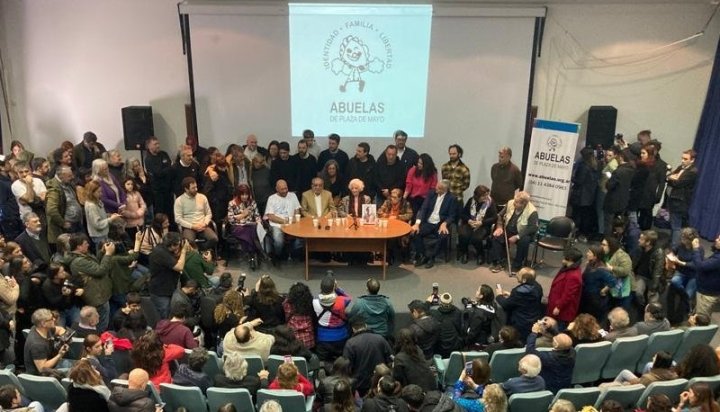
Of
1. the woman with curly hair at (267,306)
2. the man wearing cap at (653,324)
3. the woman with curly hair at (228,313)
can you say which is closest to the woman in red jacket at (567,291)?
the man wearing cap at (653,324)

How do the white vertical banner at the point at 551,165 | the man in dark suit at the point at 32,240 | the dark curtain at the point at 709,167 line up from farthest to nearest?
the dark curtain at the point at 709,167 → the white vertical banner at the point at 551,165 → the man in dark suit at the point at 32,240

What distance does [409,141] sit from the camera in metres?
9.45

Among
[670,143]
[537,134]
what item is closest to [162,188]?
[537,134]

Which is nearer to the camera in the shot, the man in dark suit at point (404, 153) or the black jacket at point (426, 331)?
the black jacket at point (426, 331)

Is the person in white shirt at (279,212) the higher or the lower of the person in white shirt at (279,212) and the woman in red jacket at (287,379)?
→ the higher

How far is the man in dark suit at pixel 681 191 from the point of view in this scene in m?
7.70

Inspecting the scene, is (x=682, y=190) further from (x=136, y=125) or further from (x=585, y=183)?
(x=136, y=125)

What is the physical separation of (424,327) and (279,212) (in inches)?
126

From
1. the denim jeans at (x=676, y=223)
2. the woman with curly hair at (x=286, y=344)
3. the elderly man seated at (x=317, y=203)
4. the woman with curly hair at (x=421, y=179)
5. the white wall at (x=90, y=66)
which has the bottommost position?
the woman with curly hair at (x=286, y=344)

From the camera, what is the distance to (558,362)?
477cm

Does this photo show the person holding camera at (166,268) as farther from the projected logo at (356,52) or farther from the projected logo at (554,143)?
the projected logo at (554,143)

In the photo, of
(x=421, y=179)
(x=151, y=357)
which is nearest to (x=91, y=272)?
(x=151, y=357)

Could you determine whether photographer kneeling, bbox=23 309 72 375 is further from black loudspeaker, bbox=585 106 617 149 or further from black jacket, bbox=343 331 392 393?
black loudspeaker, bbox=585 106 617 149

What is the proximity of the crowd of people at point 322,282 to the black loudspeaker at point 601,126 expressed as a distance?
0.24 metres
